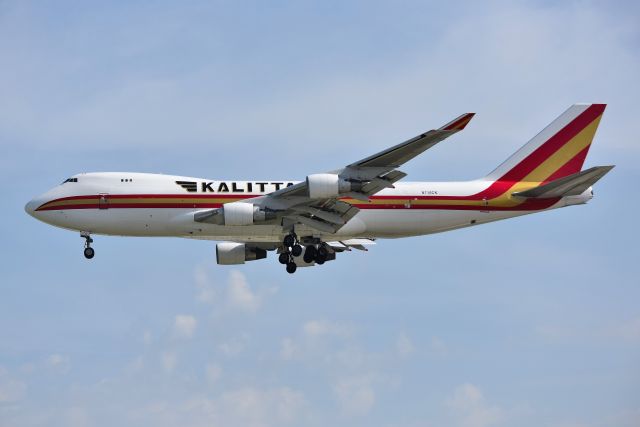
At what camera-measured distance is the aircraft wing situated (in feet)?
159

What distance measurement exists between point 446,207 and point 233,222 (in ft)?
37.4

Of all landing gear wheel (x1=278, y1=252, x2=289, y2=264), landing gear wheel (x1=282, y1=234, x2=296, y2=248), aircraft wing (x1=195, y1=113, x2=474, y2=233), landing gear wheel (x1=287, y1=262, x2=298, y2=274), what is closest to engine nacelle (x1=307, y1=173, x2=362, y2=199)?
aircraft wing (x1=195, y1=113, x2=474, y2=233)

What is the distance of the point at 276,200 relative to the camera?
176 feet

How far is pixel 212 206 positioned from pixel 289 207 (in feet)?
14.7

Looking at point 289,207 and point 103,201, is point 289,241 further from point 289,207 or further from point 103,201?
point 103,201

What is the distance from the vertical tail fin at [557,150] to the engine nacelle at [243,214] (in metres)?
13.1

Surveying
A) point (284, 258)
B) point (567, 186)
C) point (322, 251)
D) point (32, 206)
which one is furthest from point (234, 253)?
point (567, 186)

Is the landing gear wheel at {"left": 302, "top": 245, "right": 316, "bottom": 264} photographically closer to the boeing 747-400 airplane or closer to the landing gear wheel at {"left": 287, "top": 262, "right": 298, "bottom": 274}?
the boeing 747-400 airplane

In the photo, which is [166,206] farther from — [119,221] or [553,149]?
[553,149]

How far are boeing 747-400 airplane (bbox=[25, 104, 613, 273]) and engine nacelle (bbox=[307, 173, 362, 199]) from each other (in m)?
1.40

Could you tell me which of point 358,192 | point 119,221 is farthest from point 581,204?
point 119,221

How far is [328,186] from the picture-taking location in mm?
51000

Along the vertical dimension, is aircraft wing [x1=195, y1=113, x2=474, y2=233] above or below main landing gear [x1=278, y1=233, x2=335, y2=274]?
above

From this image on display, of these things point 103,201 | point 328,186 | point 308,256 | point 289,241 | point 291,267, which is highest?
point 103,201
